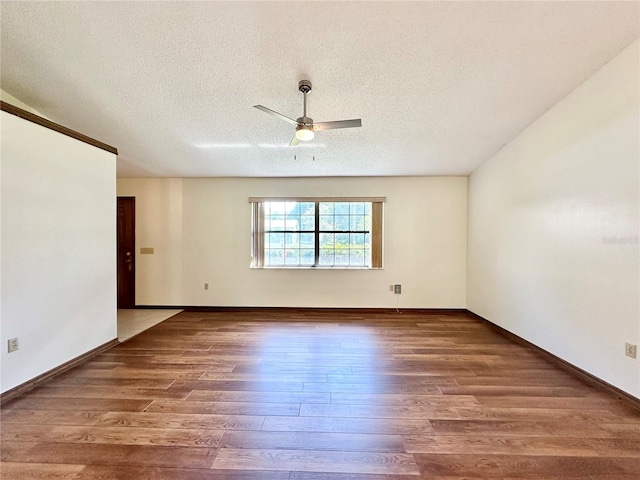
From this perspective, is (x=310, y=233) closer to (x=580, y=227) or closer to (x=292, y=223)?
(x=292, y=223)

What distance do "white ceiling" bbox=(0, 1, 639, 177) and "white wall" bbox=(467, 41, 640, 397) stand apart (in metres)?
0.28

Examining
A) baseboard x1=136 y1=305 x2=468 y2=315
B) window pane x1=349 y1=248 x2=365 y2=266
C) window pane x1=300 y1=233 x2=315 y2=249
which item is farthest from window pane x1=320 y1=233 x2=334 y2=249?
baseboard x1=136 y1=305 x2=468 y2=315

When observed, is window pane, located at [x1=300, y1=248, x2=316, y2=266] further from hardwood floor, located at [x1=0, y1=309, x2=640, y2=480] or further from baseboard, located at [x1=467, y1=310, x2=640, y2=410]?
baseboard, located at [x1=467, y1=310, x2=640, y2=410]

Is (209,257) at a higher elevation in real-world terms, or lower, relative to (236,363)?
higher

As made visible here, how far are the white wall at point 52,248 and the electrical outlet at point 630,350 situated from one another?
458 centimetres

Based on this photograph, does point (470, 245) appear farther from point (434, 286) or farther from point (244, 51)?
point (244, 51)

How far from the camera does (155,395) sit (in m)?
2.03

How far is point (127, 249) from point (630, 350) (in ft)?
21.1

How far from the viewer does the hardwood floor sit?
1.39 meters

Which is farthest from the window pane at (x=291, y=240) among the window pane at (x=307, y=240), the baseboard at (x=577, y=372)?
the baseboard at (x=577, y=372)

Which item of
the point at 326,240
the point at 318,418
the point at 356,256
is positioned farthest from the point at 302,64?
the point at 356,256

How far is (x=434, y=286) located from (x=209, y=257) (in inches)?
158

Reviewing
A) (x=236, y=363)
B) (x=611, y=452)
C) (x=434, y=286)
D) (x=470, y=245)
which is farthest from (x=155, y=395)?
(x=470, y=245)

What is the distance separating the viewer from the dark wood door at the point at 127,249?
188 inches
